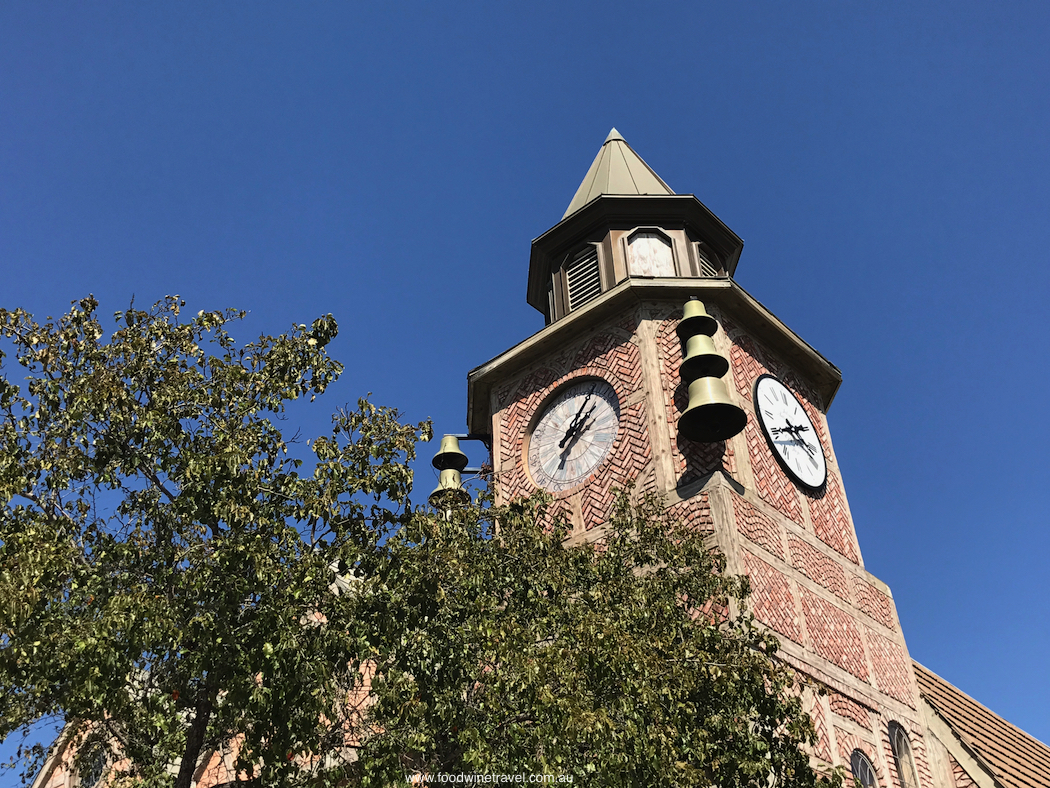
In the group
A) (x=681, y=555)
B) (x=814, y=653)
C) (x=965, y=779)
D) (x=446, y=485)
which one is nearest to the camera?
(x=681, y=555)

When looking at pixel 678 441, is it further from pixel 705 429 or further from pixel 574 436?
pixel 574 436

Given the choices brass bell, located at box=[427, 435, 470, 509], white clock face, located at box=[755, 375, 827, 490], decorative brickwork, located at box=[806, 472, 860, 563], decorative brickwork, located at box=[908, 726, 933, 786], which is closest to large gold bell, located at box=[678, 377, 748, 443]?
white clock face, located at box=[755, 375, 827, 490]

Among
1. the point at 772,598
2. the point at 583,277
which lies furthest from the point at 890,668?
the point at 583,277

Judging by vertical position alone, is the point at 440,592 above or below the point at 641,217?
below

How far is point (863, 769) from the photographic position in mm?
12094

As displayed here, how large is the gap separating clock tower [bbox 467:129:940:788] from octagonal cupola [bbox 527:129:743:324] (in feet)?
0.12

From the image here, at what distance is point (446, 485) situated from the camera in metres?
16.9

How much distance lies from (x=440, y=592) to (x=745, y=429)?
720cm

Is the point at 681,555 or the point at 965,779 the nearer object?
the point at 681,555

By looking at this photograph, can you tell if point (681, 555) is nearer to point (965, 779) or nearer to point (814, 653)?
point (814, 653)

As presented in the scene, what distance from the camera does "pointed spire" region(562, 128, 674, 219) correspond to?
18203 mm

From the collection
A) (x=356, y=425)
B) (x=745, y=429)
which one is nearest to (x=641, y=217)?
(x=745, y=429)

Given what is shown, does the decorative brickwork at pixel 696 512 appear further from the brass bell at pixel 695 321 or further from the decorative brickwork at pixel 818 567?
the brass bell at pixel 695 321

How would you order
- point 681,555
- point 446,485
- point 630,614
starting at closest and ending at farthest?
1. point 630,614
2. point 681,555
3. point 446,485
